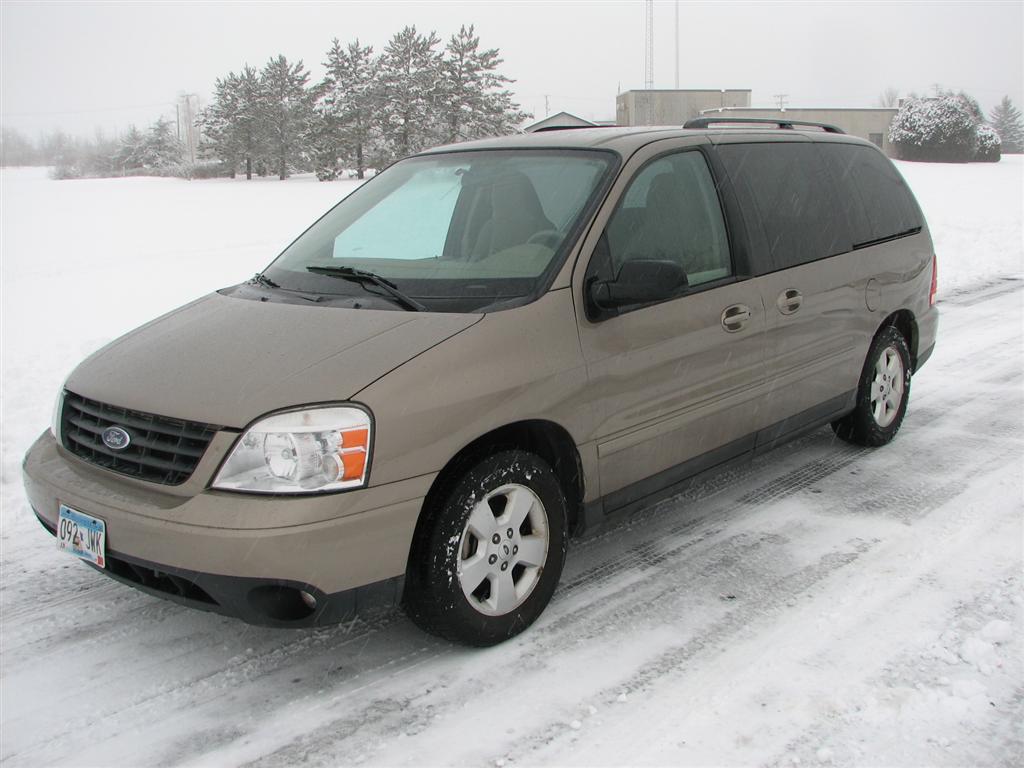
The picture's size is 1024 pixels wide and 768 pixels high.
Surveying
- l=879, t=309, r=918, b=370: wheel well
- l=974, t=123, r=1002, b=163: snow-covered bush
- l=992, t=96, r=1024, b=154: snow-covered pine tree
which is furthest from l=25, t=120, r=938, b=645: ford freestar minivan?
l=992, t=96, r=1024, b=154: snow-covered pine tree

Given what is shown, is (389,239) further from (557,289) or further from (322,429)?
(322,429)

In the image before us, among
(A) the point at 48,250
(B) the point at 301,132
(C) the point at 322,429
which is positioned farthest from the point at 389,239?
(B) the point at 301,132

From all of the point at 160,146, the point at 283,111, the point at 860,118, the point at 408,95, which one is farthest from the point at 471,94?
the point at 160,146

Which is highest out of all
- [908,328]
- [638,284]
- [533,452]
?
[638,284]

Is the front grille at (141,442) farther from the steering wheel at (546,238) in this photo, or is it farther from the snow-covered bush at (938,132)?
the snow-covered bush at (938,132)

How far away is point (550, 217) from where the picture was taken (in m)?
3.82

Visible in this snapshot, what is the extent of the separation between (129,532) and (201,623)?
2.71ft

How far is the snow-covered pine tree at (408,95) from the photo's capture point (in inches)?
1778

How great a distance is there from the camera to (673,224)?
4.07 meters

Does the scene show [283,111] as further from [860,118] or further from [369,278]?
[369,278]

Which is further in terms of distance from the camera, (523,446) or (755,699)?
(523,446)

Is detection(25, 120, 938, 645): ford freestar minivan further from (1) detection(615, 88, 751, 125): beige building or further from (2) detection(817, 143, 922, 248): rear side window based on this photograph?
(1) detection(615, 88, 751, 125): beige building

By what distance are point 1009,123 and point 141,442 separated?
114 m

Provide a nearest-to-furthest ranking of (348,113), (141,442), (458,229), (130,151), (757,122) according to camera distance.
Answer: (141,442) < (458,229) < (757,122) < (348,113) < (130,151)
